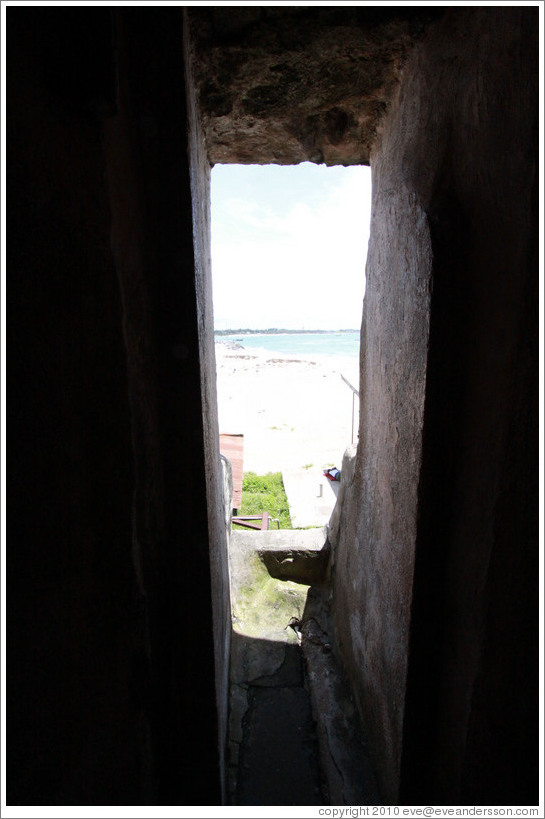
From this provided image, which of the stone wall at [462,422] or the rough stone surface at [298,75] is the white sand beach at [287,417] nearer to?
the rough stone surface at [298,75]

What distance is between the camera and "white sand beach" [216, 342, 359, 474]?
31.4 ft

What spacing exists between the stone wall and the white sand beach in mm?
4886

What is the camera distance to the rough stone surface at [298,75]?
1.32 metres

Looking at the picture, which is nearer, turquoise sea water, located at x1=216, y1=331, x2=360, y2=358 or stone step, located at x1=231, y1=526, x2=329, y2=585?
stone step, located at x1=231, y1=526, x2=329, y2=585

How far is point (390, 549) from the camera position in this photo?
66.3 inches

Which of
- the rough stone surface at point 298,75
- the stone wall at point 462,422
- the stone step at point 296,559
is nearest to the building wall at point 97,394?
the rough stone surface at point 298,75

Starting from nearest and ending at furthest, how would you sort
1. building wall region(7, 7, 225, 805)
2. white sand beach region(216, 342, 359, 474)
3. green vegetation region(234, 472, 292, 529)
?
building wall region(7, 7, 225, 805) < green vegetation region(234, 472, 292, 529) < white sand beach region(216, 342, 359, 474)

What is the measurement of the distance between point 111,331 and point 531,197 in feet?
3.51

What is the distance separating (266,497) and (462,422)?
238 inches

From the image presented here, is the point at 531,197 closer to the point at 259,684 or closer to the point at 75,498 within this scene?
the point at 75,498

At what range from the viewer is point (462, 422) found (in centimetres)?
129

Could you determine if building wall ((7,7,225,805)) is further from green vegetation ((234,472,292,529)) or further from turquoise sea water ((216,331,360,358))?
turquoise sea water ((216,331,360,358))

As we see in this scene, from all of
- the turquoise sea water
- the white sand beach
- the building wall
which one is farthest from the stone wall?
the turquoise sea water

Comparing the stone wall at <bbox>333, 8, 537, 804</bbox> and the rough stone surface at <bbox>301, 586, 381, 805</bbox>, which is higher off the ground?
the stone wall at <bbox>333, 8, 537, 804</bbox>
